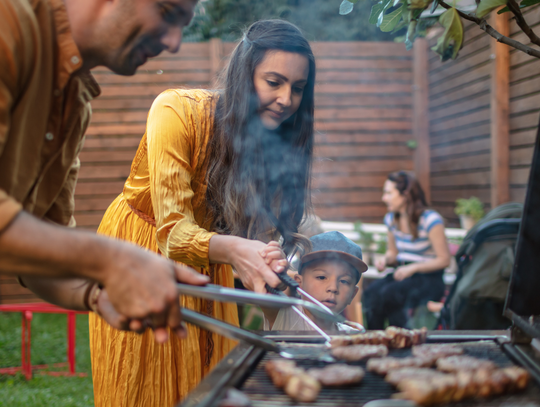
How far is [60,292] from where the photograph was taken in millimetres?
1281

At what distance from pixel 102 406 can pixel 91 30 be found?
1.49m

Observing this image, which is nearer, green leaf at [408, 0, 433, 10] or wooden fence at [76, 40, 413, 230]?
green leaf at [408, 0, 433, 10]

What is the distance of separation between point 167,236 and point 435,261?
3.33 m

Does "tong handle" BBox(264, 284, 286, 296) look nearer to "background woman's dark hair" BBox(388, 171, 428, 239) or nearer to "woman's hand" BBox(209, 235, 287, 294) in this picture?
"woman's hand" BBox(209, 235, 287, 294)

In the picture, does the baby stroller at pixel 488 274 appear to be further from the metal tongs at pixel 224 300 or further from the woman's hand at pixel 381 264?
the metal tongs at pixel 224 300

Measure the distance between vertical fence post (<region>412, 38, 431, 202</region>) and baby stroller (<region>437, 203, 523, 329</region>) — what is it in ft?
9.22

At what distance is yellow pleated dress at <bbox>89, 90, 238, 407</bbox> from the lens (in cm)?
174

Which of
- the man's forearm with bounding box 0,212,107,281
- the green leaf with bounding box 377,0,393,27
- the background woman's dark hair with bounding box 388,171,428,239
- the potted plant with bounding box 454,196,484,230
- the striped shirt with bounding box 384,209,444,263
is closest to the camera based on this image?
the man's forearm with bounding box 0,212,107,281

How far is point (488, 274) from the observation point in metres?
3.44

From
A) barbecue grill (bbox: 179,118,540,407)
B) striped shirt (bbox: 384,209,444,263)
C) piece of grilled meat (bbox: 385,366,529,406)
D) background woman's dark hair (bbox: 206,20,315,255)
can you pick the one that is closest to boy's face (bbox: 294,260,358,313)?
background woman's dark hair (bbox: 206,20,315,255)

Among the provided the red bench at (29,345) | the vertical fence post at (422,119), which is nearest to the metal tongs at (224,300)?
the red bench at (29,345)

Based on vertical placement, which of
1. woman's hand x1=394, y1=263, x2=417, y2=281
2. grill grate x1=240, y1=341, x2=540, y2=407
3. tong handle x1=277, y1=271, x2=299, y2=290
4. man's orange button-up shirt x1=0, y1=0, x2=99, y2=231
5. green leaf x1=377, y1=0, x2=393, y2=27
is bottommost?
woman's hand x1=394, y1=263, x2=417, y2=281

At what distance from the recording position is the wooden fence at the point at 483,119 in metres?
4.36

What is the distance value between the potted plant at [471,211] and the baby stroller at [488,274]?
146 centimetres
